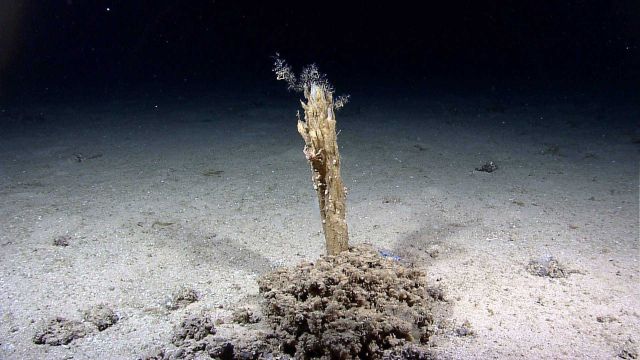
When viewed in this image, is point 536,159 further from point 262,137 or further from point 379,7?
point 379,7

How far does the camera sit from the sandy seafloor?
150 inches

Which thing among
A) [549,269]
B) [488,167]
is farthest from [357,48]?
[549,269]

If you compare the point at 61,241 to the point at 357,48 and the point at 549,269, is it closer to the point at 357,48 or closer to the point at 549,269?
the point at 549,269

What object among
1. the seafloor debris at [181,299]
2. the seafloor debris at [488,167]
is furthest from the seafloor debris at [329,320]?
the seafloor debris at [488,167]

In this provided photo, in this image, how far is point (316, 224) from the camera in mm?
5867

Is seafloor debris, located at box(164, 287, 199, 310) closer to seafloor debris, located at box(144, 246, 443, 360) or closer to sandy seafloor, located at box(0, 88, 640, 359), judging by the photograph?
sandy seafloor, located at box(0, 88, 640, 359)

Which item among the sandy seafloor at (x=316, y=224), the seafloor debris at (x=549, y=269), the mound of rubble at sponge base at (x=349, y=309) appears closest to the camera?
the mound of rubble at sponge base at (x=349, y=309)

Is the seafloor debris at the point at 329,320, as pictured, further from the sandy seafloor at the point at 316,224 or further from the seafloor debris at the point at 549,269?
the seafloor debris at the point at 549,269

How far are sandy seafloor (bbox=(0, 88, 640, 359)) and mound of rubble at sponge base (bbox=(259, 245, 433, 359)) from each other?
1.10 ft

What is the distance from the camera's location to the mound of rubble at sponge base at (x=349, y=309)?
3236 mm

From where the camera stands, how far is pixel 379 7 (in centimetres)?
3622

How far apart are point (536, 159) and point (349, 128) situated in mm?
4914

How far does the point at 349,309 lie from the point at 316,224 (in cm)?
251

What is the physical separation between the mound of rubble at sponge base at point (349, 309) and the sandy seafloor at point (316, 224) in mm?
336
